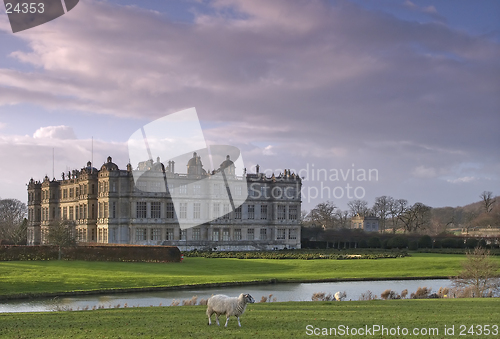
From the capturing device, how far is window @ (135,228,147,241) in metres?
62.8

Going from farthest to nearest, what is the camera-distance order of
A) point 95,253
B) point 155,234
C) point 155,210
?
point 155,210 → point 155,234 → point 95,253

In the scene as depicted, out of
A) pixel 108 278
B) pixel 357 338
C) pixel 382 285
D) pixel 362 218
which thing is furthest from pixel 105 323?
pixel 362 218

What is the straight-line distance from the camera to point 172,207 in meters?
65.7

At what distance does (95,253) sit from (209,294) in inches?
739

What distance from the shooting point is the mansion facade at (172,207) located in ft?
206

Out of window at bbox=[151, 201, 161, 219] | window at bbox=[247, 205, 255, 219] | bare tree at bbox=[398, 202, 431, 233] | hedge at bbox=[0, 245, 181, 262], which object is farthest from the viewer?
bare tree at bbox=[398, 202, 431, 233]

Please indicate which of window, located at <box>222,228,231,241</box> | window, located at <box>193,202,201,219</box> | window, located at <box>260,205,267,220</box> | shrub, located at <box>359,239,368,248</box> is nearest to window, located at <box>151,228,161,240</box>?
window, located at <box>193,202,201,219</box>

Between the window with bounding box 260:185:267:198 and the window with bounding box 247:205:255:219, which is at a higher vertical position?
the window with bounding box 260:185:267:198

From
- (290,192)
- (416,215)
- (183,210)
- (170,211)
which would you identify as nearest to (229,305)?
(170,211)

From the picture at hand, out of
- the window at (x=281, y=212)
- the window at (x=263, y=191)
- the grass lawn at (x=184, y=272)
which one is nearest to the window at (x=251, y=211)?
the window at (x=263, y=191)

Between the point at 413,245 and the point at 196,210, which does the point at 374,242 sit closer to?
the point at 413,245

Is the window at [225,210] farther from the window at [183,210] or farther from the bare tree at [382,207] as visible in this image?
the bare tree at [382,207]

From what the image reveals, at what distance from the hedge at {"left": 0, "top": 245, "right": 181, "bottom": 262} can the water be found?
50.4 ft

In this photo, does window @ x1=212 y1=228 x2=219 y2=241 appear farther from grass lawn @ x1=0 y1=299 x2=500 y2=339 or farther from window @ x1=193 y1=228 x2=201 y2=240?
grass lawn @ x1=0 y1=299 x2=500 y2=339
